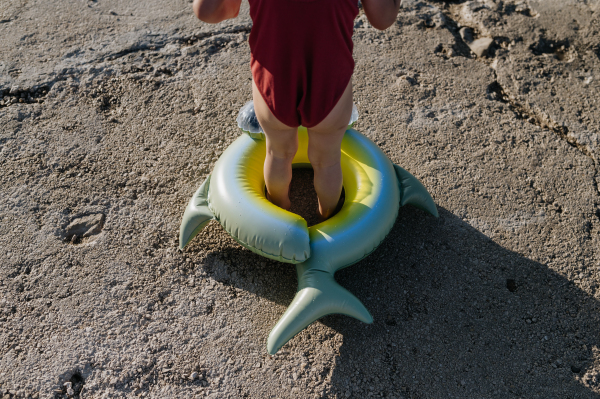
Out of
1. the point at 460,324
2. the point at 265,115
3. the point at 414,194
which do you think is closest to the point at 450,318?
the point at 460,324

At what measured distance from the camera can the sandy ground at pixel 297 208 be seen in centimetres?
196

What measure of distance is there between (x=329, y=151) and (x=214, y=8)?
0.70 meters

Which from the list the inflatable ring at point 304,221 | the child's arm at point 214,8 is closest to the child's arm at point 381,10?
the child's arm at point 214,8

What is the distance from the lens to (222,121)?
9.34 ft

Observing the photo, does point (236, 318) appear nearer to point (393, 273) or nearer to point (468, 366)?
point (393, 273)

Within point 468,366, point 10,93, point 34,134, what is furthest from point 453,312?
point 10,93

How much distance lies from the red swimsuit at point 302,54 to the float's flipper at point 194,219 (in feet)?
2.31

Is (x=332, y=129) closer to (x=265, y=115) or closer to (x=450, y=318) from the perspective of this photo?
(x=265, y=115)

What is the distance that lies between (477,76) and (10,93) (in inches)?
115

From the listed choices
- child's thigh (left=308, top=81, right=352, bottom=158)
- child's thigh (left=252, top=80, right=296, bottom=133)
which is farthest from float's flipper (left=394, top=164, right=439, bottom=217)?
child's thigh (left=252, top=80, right=296, bottom=133)

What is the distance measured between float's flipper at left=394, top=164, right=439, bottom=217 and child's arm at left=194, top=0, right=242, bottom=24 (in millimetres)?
1150

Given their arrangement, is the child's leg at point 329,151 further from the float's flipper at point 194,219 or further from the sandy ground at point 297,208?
the float's flipper at point 194,219

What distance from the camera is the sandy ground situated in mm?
1959

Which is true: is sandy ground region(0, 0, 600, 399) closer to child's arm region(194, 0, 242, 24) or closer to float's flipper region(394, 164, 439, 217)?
float's flipper region(394, 164, 439, 217)
